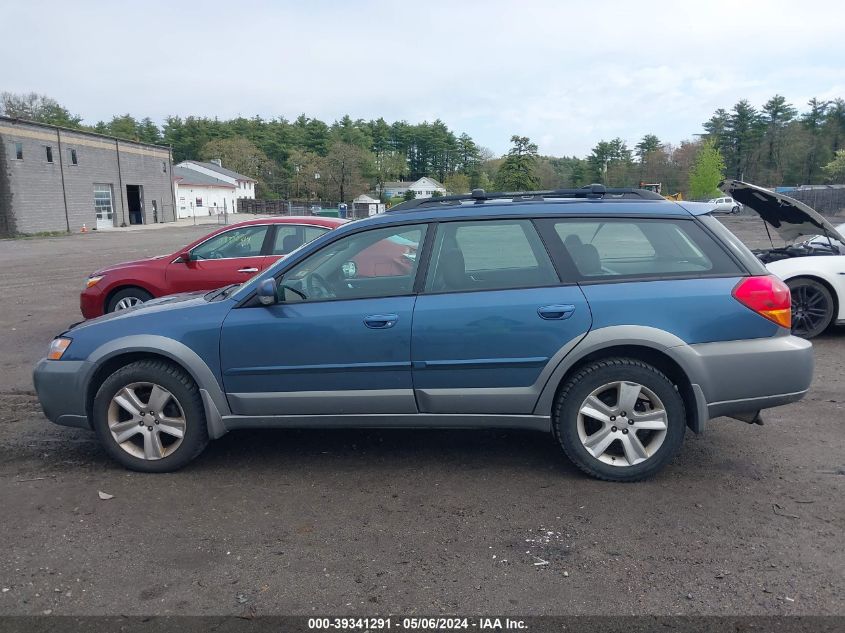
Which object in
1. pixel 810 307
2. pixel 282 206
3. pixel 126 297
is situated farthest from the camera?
pixel 282 206

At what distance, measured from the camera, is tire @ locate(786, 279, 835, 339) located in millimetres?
7746

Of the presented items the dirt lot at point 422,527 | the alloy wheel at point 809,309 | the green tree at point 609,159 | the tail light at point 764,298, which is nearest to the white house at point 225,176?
the green tree at point 609,159

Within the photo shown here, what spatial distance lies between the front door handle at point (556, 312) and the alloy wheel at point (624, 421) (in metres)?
0.49

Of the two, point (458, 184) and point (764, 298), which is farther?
point (458, 184)

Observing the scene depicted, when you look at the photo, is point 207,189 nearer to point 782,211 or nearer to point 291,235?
point 291,235

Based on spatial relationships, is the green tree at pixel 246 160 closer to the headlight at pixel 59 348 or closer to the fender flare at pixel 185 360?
the headlight at pixel 59 348

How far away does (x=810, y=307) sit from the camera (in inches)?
Answer: 309

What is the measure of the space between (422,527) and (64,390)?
2566mm

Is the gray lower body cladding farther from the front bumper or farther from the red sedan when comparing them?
the red sedan

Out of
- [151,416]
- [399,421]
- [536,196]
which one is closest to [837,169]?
[536,196]

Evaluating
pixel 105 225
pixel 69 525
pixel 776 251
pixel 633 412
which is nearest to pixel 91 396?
pixel 69 525

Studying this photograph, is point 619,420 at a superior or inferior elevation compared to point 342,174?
inferior

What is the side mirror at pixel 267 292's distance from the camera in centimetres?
412

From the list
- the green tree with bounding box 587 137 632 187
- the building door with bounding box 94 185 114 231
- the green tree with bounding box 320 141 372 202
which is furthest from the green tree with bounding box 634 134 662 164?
the building door with bounding box 94 185 114 231
